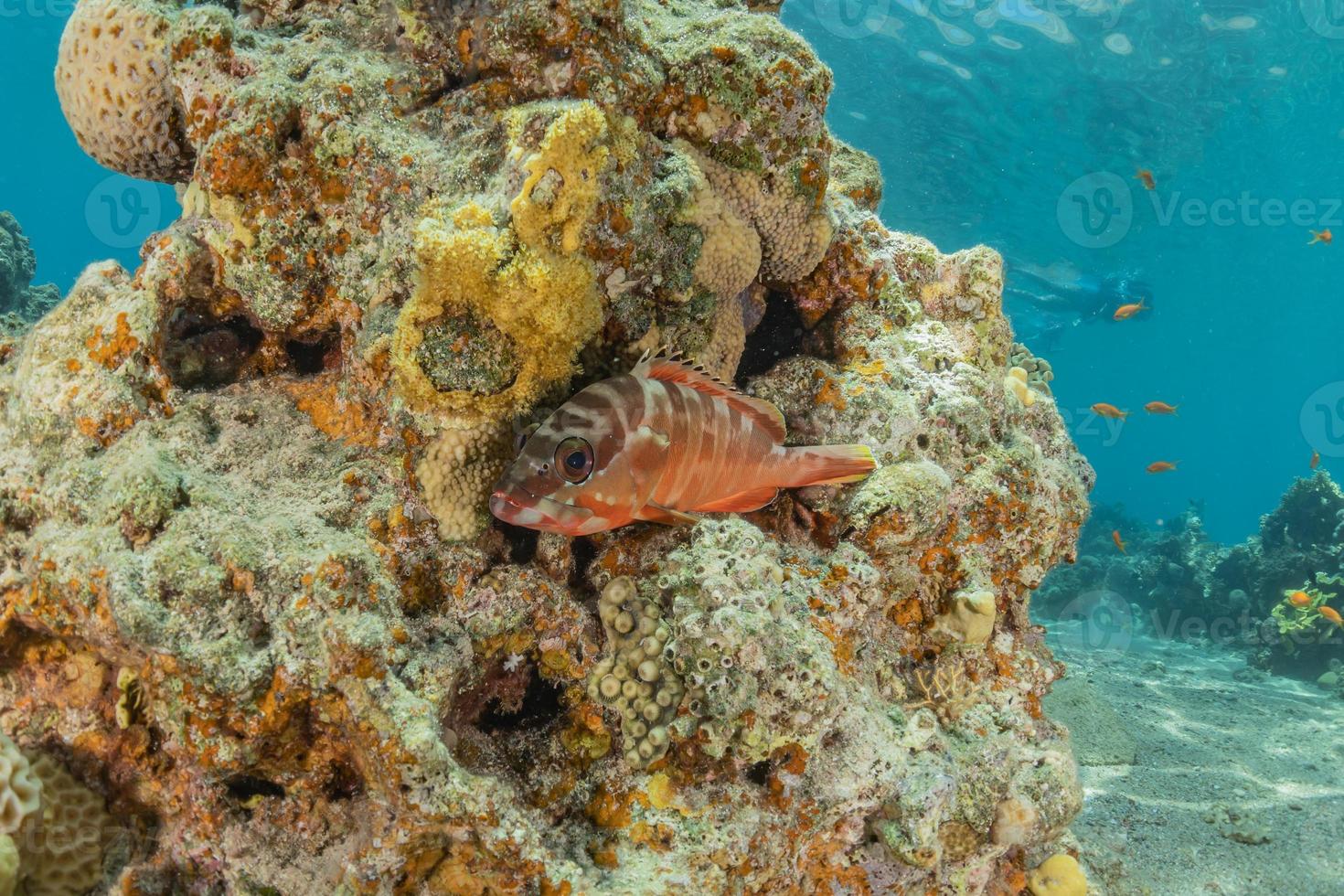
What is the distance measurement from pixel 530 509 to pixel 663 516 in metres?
0.55

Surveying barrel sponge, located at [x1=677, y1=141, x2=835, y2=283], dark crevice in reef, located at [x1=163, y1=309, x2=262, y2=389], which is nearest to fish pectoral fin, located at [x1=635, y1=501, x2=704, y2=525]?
barrel sponge, located at [x1=677, y1=141, x2=835, y2=283]

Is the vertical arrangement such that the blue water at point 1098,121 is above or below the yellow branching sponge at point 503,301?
above

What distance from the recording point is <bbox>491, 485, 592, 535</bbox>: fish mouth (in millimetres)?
2350

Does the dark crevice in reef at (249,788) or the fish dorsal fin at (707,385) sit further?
the fish dorsal fin at (707,385)

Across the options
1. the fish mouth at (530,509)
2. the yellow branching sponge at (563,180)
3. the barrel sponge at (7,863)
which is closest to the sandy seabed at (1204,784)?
the fish mouth at (530,509)

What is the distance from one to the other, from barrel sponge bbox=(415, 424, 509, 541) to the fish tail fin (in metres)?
1.22

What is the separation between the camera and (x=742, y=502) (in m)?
3.08

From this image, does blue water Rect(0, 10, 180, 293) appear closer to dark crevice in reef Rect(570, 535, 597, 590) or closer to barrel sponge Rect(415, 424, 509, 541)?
barrel sponge Rect(415, 424, 509, 541)

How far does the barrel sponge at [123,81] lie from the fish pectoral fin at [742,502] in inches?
112

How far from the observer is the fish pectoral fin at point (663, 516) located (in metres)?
2.65

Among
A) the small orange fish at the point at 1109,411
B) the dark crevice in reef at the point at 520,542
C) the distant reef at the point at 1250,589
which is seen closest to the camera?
the dark crevice in reef at the point at 520,542

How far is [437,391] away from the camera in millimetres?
2555

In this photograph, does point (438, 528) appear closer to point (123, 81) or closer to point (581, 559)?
point (581, 559)

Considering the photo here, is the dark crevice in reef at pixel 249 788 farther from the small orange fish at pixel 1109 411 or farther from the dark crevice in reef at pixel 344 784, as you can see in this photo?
the small orange fish at pixel 1109 411
